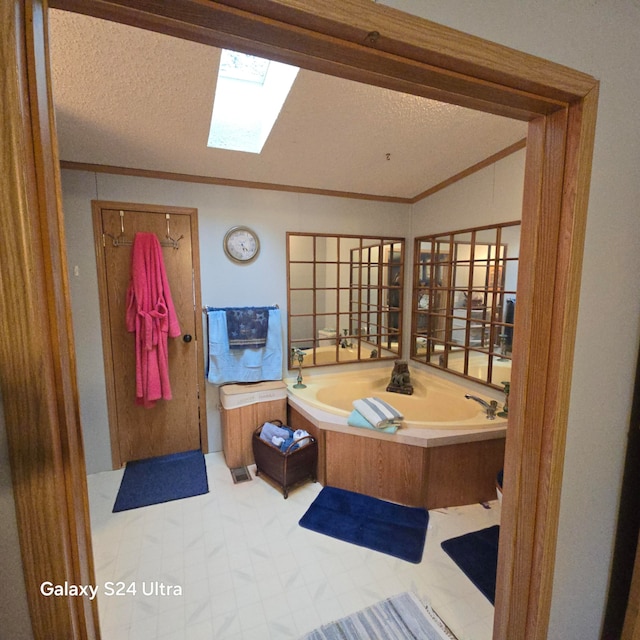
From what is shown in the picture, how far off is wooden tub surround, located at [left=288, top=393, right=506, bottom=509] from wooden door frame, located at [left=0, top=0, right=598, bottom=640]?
4.23 ft

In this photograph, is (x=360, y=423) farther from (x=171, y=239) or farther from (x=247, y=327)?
(x=171, y=239)

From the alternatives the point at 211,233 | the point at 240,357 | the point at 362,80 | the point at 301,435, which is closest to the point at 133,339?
the point at 240,357

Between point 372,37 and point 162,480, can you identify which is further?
point 162,480

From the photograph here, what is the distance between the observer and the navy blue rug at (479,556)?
165cm

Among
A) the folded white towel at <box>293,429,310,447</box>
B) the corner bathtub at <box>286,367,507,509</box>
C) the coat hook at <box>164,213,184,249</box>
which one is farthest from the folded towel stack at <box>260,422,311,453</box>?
the coat hook at <box>164,213,184,249</box>

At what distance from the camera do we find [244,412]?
2.66m

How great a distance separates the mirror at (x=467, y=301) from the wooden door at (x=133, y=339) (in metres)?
2.16

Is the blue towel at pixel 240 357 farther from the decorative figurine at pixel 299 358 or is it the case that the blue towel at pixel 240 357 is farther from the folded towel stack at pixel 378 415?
the folded towel stack at pixel 378 415

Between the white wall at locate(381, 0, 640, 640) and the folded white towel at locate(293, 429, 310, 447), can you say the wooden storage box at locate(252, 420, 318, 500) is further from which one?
the white wall at locate(381, 0, 640, 640)

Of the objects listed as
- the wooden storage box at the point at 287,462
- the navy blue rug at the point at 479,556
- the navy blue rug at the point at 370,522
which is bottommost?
the navy blue rug at the point at 479,556

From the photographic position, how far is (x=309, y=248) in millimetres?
3041

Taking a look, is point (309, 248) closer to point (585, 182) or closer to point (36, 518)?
point (585, 182)

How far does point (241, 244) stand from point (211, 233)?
10.1 inches

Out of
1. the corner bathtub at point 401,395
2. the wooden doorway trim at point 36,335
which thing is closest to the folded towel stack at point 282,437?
the corner bathtub at point 401,395
